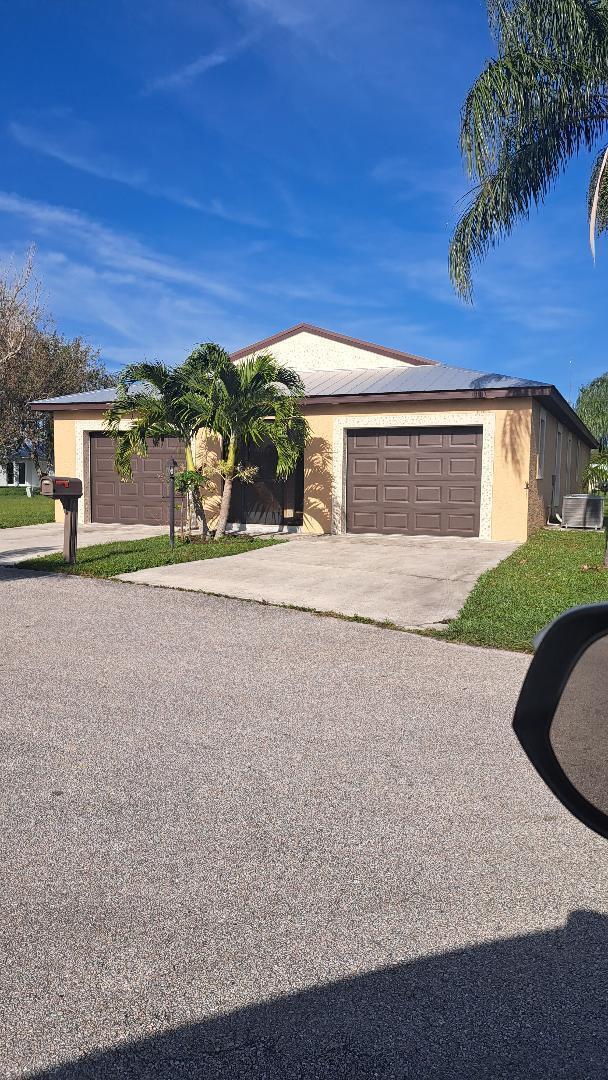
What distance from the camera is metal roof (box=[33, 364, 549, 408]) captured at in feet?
49.5

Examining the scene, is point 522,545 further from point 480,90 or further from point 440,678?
point 440,678

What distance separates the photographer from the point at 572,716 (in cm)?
95

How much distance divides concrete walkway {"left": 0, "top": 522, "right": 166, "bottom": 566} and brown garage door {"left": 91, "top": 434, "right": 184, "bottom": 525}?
1.49 feet

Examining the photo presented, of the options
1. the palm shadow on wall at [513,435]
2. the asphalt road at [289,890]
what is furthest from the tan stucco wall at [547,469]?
the asphalt road at [289,890]

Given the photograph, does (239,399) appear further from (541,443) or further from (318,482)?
(541,443)

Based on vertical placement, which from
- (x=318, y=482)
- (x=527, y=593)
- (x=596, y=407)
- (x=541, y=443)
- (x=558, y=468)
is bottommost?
(x=527, y=593)

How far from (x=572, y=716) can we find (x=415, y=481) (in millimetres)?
15067

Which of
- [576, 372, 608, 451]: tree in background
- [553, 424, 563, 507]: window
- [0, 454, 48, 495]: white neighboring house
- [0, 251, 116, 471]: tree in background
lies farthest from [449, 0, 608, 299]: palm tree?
[576, 372, 608, 451]: tree in background

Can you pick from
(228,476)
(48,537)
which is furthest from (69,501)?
(48,537)

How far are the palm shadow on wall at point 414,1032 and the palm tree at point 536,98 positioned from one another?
10.7 m

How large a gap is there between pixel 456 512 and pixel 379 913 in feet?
44.2

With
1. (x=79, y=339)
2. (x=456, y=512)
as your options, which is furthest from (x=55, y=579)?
(x=79, y=339)

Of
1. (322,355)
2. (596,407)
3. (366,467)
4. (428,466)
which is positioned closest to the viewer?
(428,466)

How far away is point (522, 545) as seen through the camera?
564 inches
